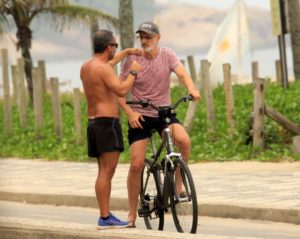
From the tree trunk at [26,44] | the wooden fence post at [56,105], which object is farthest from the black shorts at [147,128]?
the tree trunk at [26,44]

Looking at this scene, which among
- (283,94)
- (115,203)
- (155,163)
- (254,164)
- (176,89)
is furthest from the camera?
(176,89)

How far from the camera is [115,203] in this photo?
57.8 feet

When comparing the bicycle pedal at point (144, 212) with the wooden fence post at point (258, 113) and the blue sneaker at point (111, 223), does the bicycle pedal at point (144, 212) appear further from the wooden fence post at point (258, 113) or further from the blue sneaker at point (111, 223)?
the wooden fence post at point (258, 113)

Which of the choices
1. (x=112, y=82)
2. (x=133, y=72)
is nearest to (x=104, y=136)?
(x=112, y=82)

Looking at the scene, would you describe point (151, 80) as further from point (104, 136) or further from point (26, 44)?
point (26, 44)

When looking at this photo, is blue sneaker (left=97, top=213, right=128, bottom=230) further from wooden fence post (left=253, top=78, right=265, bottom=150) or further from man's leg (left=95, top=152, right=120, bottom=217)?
wooden fence post (left=253, top=78, right=265, bottom=150)

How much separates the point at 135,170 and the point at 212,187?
17.0 ft

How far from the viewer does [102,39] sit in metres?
12.7

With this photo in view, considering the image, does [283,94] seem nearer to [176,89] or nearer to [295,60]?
[295,60]

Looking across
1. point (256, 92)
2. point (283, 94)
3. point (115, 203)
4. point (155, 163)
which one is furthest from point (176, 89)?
point (155, 163)

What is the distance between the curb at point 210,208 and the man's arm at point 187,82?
242 cm

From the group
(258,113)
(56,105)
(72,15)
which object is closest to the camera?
(258,113)

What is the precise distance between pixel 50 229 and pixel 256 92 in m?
11.5

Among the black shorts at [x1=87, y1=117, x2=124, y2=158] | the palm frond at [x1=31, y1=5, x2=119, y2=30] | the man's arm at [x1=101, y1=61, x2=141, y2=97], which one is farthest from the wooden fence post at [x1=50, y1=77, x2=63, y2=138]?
the man's arm at [x1=101, y1=61, x2=141, y2=97]
